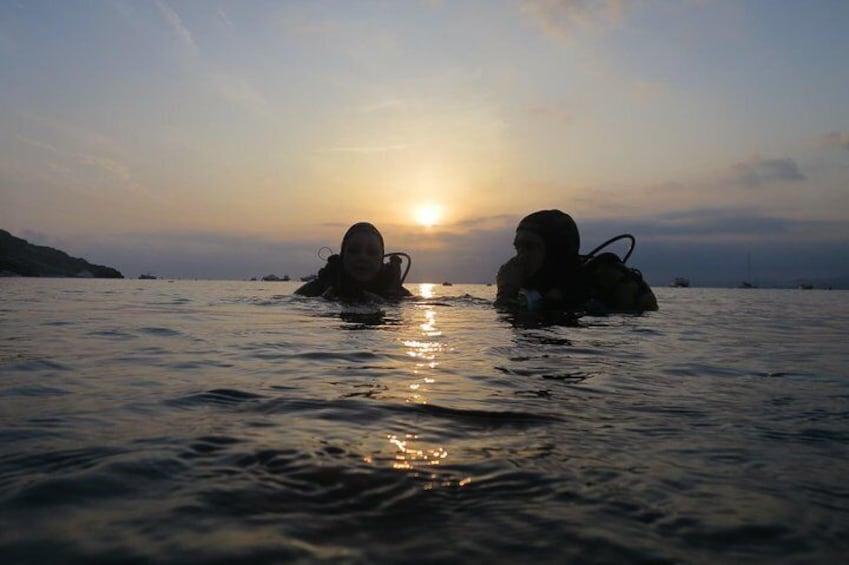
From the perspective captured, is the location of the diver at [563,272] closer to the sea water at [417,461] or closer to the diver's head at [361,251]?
the diver's head at [361,251]

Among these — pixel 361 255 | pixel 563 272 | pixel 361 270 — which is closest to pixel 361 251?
pixel 361 255

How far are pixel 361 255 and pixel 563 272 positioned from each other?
5.44m

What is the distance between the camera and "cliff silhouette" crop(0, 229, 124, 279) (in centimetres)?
10672

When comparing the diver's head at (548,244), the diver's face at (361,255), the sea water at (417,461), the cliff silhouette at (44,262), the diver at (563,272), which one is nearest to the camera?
the sea water at (417,461)

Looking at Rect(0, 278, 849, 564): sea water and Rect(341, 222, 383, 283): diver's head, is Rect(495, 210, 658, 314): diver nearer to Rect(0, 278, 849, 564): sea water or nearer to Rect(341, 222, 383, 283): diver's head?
Rect(341, 222, 383, 283): diver's head

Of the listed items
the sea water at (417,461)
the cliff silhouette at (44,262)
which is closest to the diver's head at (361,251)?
the sea water at (417,461)

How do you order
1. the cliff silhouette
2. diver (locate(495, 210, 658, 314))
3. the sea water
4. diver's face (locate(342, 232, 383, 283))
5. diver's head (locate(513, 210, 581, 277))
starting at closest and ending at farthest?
the sea water, diver (locate(495, 210, 658, 314)), diver's head (locate(513, 210, 581, 277)), diver's face (locate(342, 232, 383, 283)), the cliff silhouette

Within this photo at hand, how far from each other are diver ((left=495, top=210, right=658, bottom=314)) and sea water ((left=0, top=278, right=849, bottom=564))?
812 centimetres

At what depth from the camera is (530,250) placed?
14.1 metres

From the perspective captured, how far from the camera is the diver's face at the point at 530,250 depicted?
14039 mm

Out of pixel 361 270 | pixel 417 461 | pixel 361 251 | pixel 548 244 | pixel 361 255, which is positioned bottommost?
pixel 417 461

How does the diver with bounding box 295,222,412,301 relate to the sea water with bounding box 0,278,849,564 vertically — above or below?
above

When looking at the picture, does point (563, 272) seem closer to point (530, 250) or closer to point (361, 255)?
point (530, 250)

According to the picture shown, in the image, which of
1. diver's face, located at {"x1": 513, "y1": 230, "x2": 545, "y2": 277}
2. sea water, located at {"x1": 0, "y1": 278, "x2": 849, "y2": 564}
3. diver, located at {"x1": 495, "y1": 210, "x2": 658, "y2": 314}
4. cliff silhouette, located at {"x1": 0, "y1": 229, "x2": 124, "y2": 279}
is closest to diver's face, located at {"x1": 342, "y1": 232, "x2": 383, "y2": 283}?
diver, located at {"x1": 495, "y1": 210, "x2": 658, "y2": 314}
